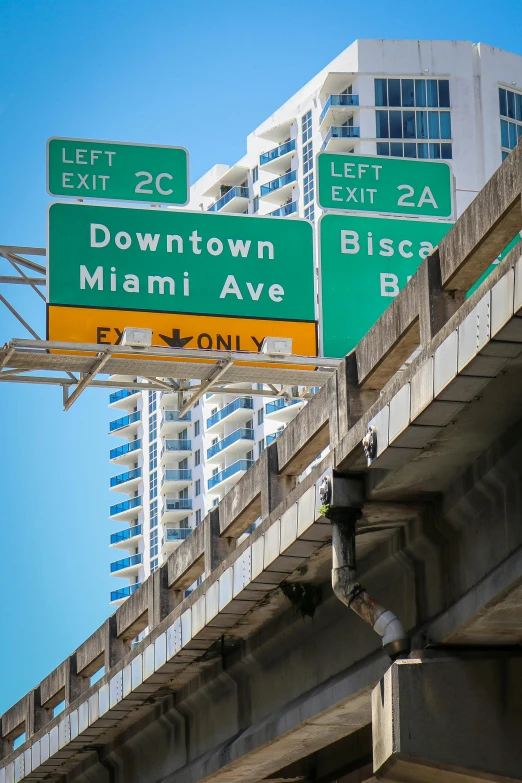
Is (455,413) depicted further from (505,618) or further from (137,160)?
(137,160)

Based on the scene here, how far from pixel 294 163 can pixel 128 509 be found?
1259 inches

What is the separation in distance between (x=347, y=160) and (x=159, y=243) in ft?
8.08

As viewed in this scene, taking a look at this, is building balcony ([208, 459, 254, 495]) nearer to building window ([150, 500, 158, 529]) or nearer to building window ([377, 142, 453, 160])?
building window ([150, 500, 158, 529])

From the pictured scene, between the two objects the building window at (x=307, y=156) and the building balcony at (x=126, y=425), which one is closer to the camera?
the building window at (x=307, y=156)

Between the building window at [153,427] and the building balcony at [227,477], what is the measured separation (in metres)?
11.9

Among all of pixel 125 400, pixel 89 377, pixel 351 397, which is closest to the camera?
pixel 351 397

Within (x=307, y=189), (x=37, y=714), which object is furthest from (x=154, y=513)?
(x=37, y=714)

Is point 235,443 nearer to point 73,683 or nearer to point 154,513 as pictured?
point 154,513

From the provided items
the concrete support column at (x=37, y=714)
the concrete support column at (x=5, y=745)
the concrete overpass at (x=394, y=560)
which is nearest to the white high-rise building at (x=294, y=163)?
the concrete support column at (x=5, y=745)

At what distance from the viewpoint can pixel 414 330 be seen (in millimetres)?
9242

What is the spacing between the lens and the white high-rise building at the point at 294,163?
3659 inches

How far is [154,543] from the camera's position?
11319 centimetres

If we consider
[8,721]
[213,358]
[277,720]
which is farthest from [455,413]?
[8,721]

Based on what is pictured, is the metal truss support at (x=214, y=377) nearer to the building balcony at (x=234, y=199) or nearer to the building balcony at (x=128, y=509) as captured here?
the building balcony at (x=234, y=199)
